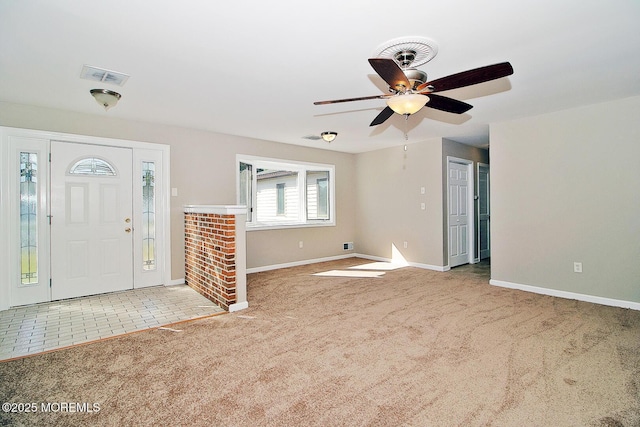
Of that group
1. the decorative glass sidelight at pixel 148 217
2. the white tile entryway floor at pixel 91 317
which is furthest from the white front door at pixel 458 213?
the decorative glass sidelight at pixel 148 217

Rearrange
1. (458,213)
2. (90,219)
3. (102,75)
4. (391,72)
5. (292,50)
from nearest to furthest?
(391,72)
(292,50)
(102,75)
(90,219)
(458,213)

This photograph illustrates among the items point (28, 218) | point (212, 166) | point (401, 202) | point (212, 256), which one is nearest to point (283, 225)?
point (212, 166)

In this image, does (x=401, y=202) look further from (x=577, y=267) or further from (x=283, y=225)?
(x=577, y=267)

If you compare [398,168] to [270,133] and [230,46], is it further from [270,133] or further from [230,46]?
[230,46]

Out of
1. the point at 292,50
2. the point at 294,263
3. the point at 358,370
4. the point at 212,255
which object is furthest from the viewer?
the point at 294,263

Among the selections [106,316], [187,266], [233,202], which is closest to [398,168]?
[233,202]

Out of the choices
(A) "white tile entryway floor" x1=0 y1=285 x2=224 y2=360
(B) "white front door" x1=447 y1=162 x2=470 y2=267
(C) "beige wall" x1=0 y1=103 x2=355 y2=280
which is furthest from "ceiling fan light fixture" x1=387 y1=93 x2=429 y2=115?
(B) "white front door" x1=447 y1=162 x2=470 y2=267

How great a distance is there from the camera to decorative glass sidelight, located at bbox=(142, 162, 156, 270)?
14.5ft

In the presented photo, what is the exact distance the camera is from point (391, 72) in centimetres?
200

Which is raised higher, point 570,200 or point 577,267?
point 570,200

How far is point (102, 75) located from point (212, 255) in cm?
214

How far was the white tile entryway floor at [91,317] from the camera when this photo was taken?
2707 millimetres

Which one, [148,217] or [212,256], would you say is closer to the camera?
[212,256]

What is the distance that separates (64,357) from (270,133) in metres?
3.80
